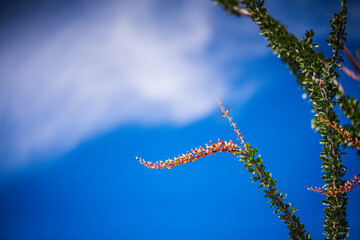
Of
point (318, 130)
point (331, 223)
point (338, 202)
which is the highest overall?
point (318, 130)

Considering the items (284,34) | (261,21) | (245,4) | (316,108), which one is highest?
(245,4)

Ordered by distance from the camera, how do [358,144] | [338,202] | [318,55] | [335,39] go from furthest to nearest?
[338,202] → [335,39] → [318,55] → [358,144]

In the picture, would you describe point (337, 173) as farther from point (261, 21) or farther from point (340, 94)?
point (261, 21)

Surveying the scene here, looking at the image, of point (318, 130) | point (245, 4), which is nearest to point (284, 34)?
point (245, 4)

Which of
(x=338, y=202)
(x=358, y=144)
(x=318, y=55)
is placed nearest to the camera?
(x=358, y=144)

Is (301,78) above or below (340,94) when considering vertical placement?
above

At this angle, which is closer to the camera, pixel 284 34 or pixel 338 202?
pixel 284 34

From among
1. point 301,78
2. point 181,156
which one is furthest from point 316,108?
point 181,156

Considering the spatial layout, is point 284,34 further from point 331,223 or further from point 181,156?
point 331,223

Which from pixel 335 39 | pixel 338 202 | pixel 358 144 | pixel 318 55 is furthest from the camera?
pixel 338 202
